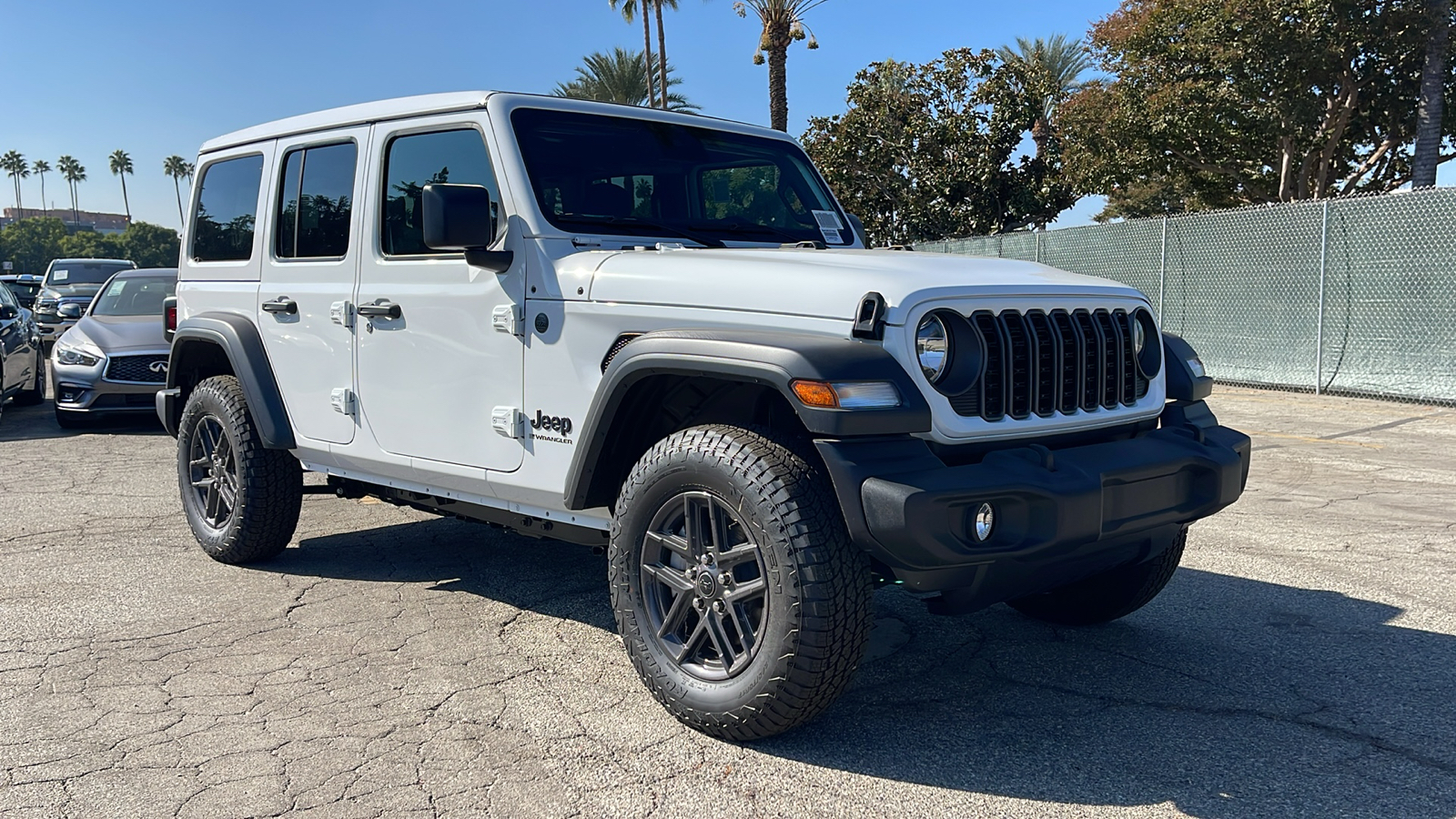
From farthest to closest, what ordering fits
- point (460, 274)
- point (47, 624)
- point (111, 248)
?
point (111, 248) → point (47, 624) → point (460, 274)

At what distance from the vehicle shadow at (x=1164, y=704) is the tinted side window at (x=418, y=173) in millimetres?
1597

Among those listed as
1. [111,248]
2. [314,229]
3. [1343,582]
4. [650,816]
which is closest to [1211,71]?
[1343,582]

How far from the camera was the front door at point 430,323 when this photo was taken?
4070mm

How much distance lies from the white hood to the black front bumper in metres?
0.43

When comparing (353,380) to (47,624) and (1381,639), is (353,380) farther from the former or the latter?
(1381,639)

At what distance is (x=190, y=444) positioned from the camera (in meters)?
5.70

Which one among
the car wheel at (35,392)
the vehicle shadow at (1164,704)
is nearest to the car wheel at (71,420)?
the car wheel at (35,392)

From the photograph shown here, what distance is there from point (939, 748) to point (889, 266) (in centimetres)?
142

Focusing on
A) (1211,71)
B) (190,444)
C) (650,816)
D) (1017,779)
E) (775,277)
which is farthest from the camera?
(1211,71)

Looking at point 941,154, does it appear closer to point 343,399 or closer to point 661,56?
point 661,56

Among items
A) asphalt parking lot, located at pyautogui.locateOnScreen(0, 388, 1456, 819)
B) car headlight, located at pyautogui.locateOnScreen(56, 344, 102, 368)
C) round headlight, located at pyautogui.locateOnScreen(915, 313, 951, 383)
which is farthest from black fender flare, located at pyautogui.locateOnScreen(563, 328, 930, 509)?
car headlight, located at pyautogui.locateOnScreen(56, 344, 102, 368)

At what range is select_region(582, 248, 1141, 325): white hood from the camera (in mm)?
3203

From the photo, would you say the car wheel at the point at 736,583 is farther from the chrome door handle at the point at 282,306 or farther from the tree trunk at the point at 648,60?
the tree trunk at the point at 648,60

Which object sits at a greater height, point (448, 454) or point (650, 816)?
point (448, 454)
